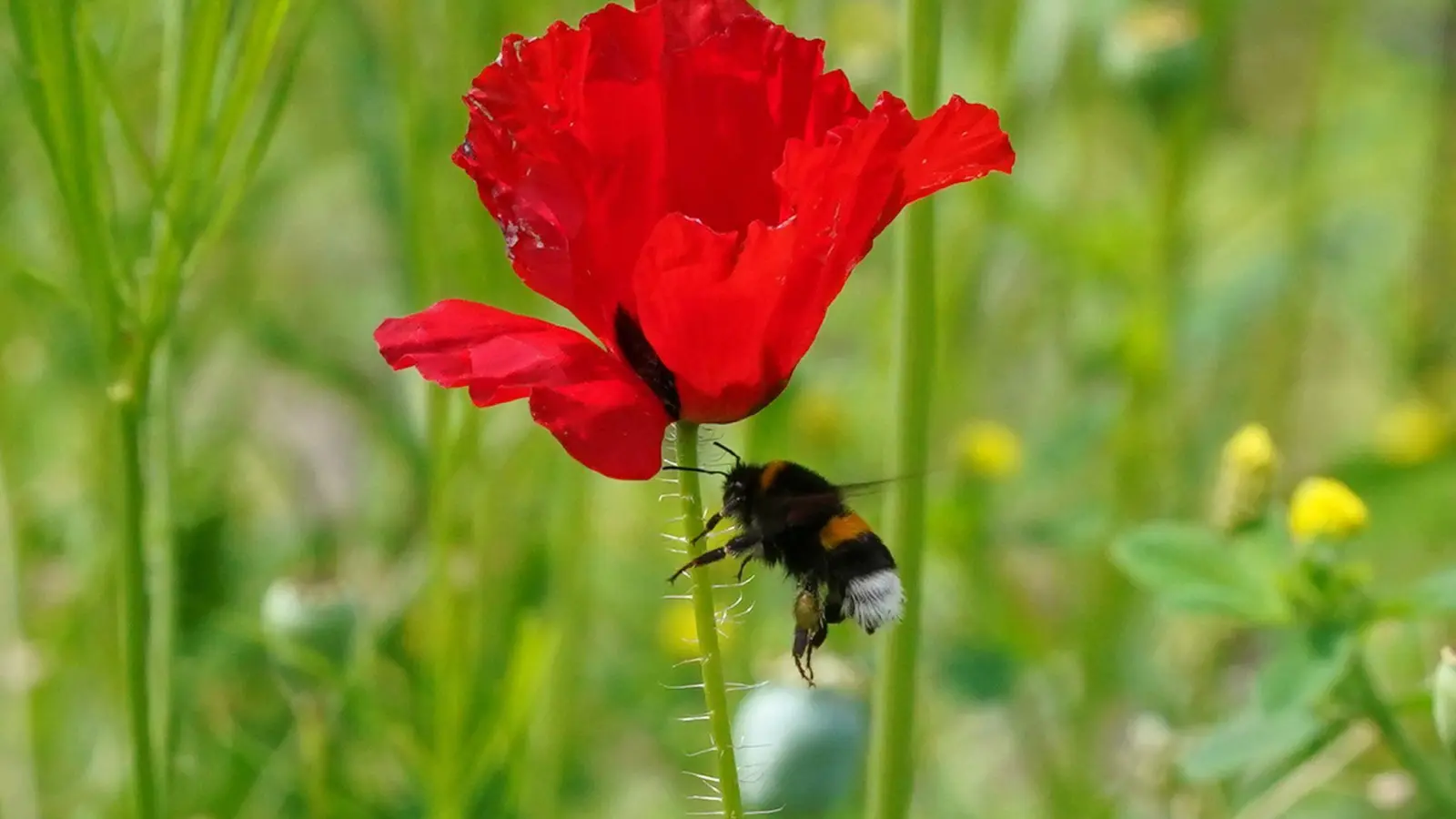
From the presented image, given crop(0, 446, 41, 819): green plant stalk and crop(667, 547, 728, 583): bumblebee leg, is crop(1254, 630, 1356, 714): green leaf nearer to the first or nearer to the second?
crop(667, 547, 728, 583): bumblebee leg

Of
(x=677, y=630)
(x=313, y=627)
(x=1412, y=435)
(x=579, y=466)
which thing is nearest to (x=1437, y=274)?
(x=1412, y=435)

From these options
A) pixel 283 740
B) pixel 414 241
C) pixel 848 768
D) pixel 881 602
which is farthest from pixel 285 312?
pixel 881 602

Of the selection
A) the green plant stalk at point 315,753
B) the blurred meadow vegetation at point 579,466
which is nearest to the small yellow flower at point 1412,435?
the blurred meadow vegetation at point 579,466

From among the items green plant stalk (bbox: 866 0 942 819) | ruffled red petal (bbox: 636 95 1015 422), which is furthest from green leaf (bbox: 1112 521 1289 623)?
ruffled red petal (bbox: 636 95 1015 422)

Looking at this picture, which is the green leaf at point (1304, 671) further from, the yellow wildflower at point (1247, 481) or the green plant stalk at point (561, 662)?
the green plant stalk at point (561, 662)

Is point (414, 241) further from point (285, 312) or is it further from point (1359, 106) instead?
point (1359, 106)
